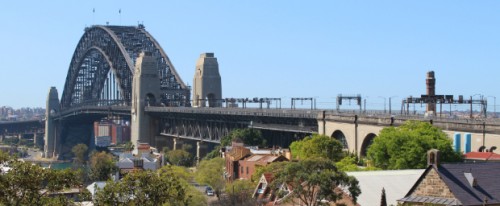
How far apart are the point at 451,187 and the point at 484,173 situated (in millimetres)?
4531

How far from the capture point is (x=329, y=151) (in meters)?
107

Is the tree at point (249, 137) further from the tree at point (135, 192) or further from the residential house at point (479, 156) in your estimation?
the tree at point (135, 192)

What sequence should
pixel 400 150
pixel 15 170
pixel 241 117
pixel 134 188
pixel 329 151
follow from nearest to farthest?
pixel 15 170 < pixel 134 188 < pixel 400 150 < pixel 329 151 < pixel 241 117

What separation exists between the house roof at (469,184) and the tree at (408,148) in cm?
2517

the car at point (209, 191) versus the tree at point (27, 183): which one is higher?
the tree at point (27, 183)

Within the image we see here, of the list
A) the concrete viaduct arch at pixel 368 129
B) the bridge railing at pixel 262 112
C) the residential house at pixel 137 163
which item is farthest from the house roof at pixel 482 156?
the residential house at pixel 137 163

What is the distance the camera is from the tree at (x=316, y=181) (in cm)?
6075

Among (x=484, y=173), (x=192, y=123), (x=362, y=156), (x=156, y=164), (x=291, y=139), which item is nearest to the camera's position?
(x=484, y=173)

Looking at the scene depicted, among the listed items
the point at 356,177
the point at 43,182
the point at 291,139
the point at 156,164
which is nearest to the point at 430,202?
the point at 356,177

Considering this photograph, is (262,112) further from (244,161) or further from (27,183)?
(27,183)

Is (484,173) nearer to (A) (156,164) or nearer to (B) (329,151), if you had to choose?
(B) (329,151)

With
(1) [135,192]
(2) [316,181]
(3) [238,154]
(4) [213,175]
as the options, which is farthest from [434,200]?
(3) [238,154]

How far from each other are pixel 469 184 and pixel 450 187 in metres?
1.97

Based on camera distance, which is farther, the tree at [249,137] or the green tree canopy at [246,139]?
the tree at [249,137]
